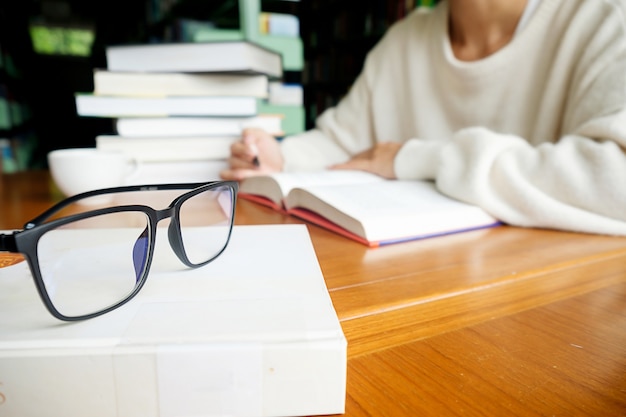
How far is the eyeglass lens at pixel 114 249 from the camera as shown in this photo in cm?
21

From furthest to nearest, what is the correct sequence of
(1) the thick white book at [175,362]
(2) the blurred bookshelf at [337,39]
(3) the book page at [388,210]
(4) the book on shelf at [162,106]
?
(2) the blurred bookshelf at [337,39], (4) the book on shelf at [162,106], (3) the book page at [388,210], (1) the thick white book at [175,362]

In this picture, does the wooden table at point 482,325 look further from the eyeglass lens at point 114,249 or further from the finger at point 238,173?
the finger at point 238,173

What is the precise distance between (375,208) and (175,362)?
0.31 m

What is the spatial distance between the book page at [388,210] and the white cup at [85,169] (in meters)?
0.24

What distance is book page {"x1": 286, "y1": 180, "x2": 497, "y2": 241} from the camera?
413 mm

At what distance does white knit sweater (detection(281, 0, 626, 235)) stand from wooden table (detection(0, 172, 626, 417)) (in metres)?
0.08

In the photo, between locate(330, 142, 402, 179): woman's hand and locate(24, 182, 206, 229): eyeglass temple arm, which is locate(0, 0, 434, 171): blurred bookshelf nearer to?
locate(330, 142, 402, 179): woman's hand

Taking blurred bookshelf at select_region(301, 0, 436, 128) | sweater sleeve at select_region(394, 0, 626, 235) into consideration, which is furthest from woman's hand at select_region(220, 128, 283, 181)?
blurred bookshelf at select_region(301, 0, 436, 128)

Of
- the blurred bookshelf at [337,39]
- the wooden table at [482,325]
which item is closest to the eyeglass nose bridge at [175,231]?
the wooden table at [482,325]

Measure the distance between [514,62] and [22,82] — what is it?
264 centimetres

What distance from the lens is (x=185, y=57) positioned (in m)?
0.71

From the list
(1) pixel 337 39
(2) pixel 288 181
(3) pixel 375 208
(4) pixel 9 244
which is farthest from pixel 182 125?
(1) pixel 337 39

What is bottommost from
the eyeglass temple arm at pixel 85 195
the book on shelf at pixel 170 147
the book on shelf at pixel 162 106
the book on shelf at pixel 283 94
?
the book on shelf at pixel 170 147

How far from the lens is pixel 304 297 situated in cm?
22
